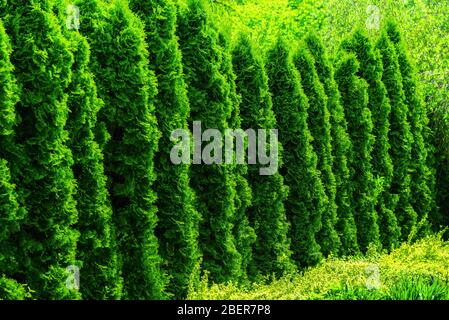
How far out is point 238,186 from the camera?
9.03 meters

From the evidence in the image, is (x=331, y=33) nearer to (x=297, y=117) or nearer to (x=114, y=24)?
(x=297, y=117)

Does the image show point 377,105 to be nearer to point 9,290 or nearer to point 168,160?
point 168,160

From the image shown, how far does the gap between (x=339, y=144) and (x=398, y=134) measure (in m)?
1.98

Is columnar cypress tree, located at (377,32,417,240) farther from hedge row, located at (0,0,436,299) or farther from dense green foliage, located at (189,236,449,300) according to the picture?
dense green foliage, located at (189,236,449,300)

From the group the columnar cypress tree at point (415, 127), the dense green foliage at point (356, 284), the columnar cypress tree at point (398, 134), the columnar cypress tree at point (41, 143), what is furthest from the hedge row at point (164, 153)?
the columnar cypress tree at point (415, 127)

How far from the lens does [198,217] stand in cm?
819

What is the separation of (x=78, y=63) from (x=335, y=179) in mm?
5409

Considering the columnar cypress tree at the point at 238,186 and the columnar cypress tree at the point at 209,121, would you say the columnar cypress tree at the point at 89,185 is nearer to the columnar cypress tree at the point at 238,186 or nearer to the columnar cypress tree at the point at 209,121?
the columnar cypress tree at the point at 209,121

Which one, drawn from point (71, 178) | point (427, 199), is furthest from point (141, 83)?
→ point (427, 199)

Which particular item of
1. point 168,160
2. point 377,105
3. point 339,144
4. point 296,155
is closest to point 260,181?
point 296,155

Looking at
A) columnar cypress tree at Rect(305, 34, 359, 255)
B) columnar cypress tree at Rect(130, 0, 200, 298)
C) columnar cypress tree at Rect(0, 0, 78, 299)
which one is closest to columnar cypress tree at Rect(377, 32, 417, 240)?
columnar cypress tree at Rect(305, 34, 359, 255)

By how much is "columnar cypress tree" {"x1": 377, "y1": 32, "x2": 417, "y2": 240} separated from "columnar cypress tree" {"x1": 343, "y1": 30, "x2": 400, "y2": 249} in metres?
0.34

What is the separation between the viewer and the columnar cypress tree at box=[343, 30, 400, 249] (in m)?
12.2

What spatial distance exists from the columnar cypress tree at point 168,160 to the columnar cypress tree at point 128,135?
0.31m
